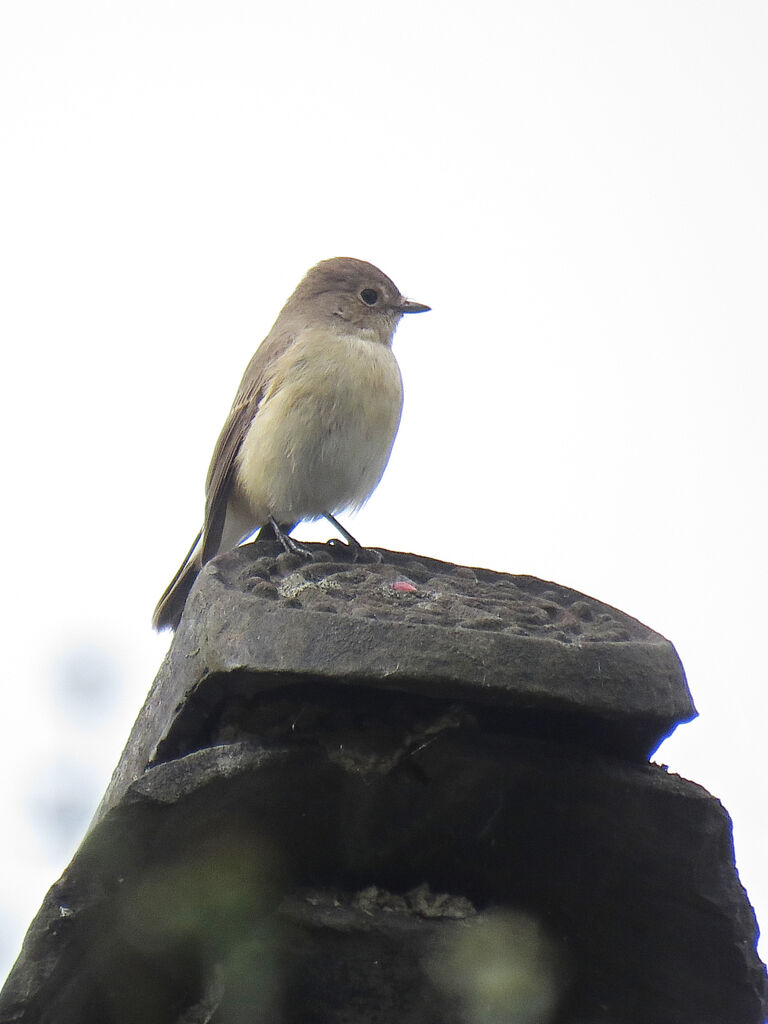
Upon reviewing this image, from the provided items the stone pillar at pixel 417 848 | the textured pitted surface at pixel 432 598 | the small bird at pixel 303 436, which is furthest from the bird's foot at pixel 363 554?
the small bird at pixel 303 436

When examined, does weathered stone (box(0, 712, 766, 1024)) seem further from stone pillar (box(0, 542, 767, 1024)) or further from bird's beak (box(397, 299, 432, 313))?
bird's beak (box(397, 299, 432, 313))

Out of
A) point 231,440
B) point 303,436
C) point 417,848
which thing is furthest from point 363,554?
point 231,440

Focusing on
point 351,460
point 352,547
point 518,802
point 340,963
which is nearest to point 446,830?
point 518,802

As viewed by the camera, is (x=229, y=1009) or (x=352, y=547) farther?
(x=352, y=547)

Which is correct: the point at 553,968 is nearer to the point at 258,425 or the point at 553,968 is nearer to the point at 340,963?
the point at 340,963

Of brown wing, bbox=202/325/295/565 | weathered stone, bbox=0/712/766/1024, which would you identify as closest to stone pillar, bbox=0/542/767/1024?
weathered stone, bbox=0/712/766/1024
